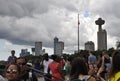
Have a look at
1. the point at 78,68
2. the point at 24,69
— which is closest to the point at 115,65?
the point at 78,68

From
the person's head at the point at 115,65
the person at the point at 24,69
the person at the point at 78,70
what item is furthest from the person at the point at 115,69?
the person at the point at 24,69

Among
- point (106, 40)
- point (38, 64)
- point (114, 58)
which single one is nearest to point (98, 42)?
point (106, 40)

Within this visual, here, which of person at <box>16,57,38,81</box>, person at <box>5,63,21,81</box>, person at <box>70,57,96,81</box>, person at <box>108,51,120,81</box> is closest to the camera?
person at <box>5,63,21,81</box>

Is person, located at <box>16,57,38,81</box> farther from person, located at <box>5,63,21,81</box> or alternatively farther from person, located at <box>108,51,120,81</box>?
person, located at <box>108,51,120,81</box>

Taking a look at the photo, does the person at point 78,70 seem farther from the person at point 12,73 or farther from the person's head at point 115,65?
the person at point 12,73

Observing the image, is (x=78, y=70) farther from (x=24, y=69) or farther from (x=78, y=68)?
(x=24, y=69)

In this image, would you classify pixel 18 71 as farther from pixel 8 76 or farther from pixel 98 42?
pixel 98 42

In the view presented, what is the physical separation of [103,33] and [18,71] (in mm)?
84467

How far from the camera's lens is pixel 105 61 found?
17031mm

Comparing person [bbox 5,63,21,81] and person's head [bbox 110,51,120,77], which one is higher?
person's head [bbox 110,51,120,77]

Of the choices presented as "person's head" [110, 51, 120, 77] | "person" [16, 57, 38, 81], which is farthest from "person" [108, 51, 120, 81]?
"person" [16, 57, 38, 81]

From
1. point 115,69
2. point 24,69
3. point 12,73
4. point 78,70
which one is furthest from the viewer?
point 24,69

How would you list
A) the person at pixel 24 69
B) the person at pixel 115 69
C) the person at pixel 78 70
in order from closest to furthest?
the person at pixel 78 70, the person at pixel 115 69, the person at pixel 24 69

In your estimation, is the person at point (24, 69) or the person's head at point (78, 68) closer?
the person's head at point (78, 68)
